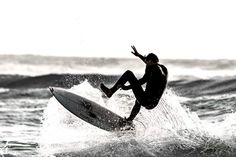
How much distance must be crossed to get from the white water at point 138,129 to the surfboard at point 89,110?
428 mm

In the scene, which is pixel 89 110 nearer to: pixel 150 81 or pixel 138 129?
pixel 138 129

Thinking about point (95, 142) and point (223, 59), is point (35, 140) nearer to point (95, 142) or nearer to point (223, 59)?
point (95, 142)

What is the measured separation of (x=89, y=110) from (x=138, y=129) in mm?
1599

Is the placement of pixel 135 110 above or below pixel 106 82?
below

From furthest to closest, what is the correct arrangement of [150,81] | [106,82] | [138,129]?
1. [106,82]
2. [138,129]
3. [150,81]

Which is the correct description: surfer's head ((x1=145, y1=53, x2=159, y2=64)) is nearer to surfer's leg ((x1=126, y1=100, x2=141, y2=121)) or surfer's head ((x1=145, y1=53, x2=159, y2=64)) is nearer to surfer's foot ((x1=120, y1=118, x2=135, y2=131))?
surfer's leg ((x1=126, y1=100, x2=141, y2=121))

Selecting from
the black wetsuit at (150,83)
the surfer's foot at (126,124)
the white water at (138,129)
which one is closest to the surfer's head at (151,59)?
the black wetsuit at (150,83)

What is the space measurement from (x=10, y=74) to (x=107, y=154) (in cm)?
A: 3586

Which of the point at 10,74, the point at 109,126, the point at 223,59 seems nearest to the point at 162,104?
the point at 109,126

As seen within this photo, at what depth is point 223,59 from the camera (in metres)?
59.7

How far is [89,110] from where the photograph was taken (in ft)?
61.8

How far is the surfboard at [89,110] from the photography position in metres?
18.8

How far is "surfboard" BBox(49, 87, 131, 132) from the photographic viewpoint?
61.6ft

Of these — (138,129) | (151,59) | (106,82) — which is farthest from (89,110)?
(106,82)
